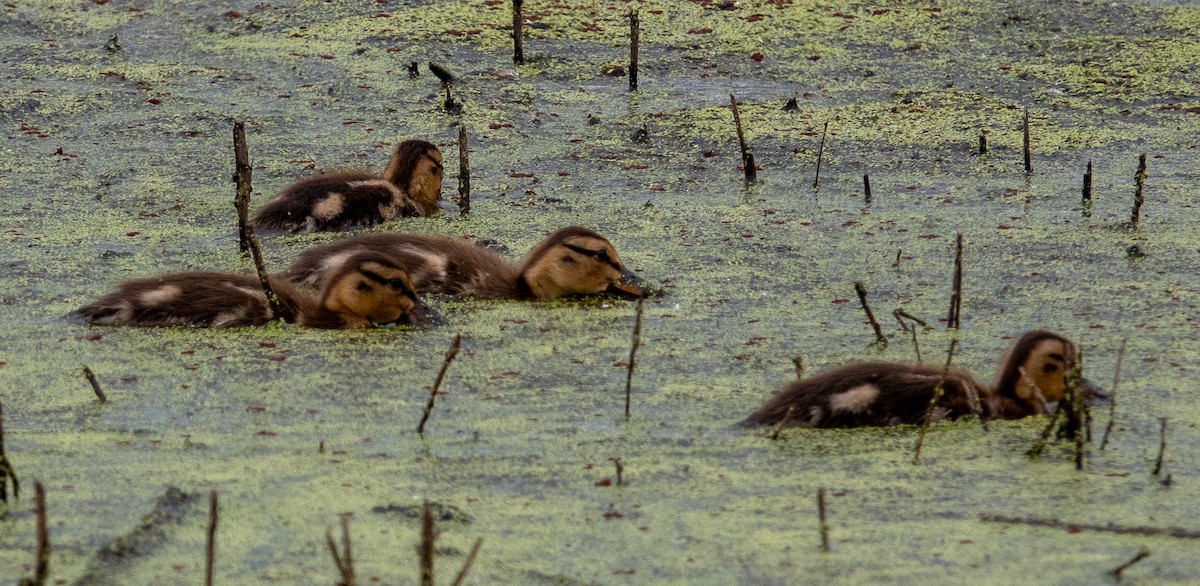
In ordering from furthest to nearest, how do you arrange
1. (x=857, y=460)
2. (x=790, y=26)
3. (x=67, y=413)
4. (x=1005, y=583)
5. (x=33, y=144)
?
(x=790, y=26)
(x=33, y=144)
(x=67, y=413)
(x=857, y=460)
(x=1005, y=583)

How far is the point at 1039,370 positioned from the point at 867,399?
1.47ft

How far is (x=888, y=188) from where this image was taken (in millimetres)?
6141

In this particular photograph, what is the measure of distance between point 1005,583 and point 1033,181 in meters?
3.70

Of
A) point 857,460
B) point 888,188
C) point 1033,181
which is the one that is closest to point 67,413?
point 857,460

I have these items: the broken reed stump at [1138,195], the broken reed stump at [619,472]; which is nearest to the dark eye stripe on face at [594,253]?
the broken reed stump at [619,472]

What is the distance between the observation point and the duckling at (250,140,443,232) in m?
5.66

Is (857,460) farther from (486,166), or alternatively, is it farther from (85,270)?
(486,166)

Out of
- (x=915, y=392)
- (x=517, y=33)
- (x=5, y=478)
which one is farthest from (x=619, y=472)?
(x=517, y=33)

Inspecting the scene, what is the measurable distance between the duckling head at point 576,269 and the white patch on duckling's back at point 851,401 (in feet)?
4.35

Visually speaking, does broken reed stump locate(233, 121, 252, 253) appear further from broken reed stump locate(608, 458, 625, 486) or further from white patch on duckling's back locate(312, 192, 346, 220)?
broken reed stump locate(608, 458, 625, 486)

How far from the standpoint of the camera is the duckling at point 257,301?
446 centimetres

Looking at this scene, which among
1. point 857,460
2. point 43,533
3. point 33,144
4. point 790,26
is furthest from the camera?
→ point 790,26

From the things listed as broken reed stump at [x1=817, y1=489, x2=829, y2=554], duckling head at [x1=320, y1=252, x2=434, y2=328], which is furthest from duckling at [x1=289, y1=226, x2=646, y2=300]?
broken reed stump at [x1=817, y1=489, x2=829, y2=554]

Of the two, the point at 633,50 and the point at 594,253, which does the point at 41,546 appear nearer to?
the point at 594,253
